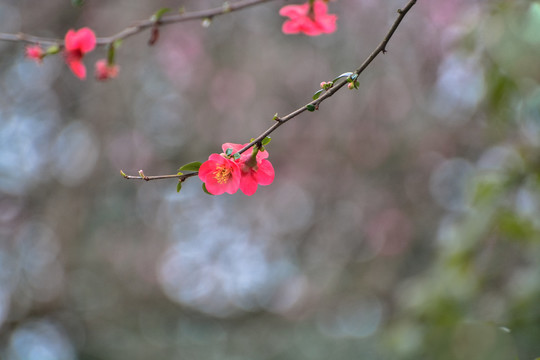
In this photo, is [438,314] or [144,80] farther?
[144,80]

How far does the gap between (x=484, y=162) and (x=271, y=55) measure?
117 centimetres

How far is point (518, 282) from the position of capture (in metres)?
0.99

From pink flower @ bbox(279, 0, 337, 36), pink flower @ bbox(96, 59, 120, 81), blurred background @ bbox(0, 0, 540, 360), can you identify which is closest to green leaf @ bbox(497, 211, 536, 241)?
pink flower @ bbox(279, 0, 337, 36)

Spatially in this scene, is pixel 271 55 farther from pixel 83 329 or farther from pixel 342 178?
pixel 83 329

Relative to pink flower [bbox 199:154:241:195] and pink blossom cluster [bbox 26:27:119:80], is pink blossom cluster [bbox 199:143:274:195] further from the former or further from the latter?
pink blossom cluster [bbox 26:27:119:80]

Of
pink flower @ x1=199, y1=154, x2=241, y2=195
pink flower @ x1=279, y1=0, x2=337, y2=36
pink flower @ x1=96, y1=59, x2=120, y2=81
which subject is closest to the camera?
pink flower @ x1=199, y1=154, x2=241, y2=195

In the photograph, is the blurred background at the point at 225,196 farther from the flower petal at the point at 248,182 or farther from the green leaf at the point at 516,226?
the flower petal at the point at 248,182

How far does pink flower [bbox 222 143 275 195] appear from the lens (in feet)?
1.91

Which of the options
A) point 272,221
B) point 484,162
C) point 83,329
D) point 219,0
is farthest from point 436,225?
point 83,329

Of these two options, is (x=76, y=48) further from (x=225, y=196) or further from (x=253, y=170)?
(x=225, y=196)

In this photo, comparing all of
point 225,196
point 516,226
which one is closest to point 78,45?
point 516,226

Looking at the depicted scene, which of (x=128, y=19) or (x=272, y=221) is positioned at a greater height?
(x=128, y=19)

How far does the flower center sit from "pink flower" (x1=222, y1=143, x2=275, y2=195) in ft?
0.05

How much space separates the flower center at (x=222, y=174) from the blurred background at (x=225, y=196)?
1820 millimetres
